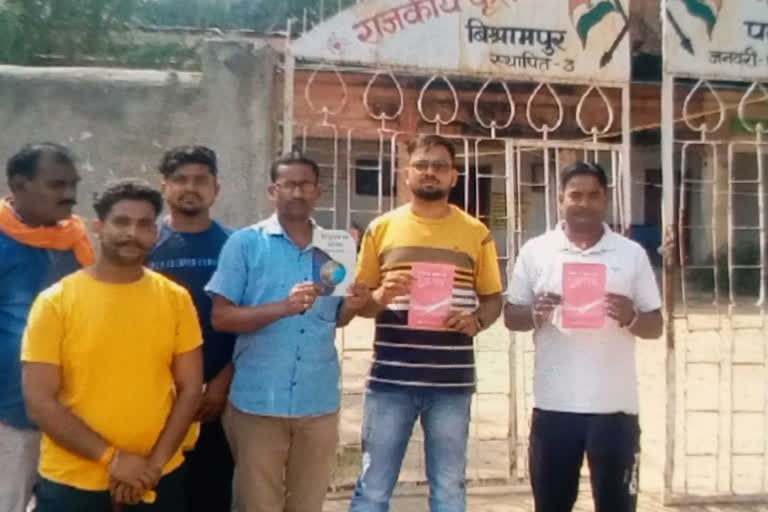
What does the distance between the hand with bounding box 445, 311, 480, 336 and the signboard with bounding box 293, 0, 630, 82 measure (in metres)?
1.61

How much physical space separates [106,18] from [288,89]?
11636 millimetres

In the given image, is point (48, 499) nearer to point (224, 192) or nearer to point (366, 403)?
point (366, 403)

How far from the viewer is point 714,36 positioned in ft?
16.3

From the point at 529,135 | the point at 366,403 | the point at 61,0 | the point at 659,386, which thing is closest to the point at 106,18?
the point at 61,0

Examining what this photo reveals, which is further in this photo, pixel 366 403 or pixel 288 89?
pixel 288 89

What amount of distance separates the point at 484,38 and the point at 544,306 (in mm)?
1705

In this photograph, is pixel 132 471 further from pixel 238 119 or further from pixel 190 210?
pixel 238 119

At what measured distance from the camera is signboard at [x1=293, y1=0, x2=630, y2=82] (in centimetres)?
464

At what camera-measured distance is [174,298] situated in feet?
9.65

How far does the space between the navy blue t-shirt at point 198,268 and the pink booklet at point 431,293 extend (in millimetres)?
695

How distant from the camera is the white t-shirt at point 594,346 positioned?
11.8 feet

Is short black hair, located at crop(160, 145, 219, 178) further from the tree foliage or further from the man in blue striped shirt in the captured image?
the tree foliage

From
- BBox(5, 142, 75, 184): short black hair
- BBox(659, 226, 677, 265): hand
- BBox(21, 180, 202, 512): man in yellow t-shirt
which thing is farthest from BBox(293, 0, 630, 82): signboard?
BBox(21, 180, 202, 512): man in yellow t-shirt

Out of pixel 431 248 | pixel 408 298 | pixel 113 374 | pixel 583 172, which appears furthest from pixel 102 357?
pixel 583 172
